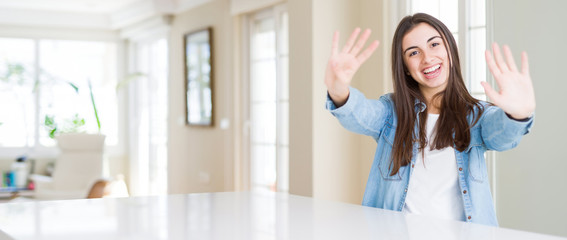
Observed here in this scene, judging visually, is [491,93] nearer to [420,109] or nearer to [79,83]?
[420,109]

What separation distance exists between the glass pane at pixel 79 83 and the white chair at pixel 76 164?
108 cm

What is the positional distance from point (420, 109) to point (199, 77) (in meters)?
4.41

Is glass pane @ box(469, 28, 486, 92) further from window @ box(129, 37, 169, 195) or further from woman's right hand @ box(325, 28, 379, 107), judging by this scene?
window @ box(129, 37, 169, 195)

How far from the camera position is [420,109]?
180cm

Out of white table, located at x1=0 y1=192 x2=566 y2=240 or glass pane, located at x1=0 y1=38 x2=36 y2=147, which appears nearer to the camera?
white table, located at x1=0 y1=192 x2=566 y2=240

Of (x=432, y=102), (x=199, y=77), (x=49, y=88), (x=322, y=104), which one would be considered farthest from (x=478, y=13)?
(x=49, y=88)

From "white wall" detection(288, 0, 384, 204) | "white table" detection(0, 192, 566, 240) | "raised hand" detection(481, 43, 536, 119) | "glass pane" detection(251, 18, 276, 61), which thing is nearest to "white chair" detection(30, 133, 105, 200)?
"glass pane" detection(251, 18, 276, 61)

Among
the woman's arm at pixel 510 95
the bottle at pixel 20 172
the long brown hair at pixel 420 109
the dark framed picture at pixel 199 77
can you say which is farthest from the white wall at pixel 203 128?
the woman's arm at pixel 510 95

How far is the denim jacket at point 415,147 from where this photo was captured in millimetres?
1596

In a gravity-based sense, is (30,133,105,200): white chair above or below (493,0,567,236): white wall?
below

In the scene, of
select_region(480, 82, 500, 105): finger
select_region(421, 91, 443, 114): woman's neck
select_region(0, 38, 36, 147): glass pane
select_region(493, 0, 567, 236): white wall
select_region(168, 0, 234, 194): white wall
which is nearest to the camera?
select_region(480, 82, 500, 105): finger

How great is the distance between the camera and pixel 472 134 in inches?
66.5

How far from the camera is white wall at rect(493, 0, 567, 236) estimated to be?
8.64 ft

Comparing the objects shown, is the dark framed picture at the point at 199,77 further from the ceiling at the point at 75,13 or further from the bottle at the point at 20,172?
the bottle at the point at 20,172
